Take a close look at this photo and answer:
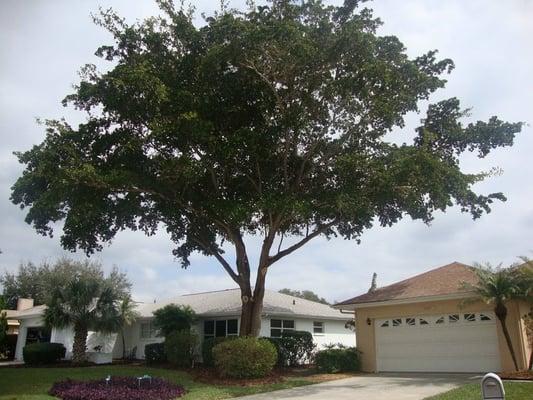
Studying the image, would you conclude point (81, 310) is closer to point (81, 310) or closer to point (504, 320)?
point (81, 310)

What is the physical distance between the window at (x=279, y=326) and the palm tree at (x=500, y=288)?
12531mm

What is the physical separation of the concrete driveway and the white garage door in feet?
4.72

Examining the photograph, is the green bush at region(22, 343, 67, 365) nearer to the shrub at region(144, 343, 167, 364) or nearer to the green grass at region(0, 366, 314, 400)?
the shrub at region(144, 343, 167, 364)

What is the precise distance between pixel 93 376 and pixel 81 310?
6.71 metres

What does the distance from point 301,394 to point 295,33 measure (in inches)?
453

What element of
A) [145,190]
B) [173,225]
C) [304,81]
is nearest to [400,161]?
[304,81]

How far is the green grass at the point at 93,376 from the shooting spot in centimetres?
1520

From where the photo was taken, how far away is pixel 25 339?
115 feet

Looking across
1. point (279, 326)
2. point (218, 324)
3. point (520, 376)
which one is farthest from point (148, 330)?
point (520, 376)

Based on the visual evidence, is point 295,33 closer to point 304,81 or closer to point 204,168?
point 304,81

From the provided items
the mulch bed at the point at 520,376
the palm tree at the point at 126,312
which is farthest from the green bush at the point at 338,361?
the palm tree at the point at 126,312

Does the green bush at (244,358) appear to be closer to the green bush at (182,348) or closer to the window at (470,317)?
the green bush at (182,348)

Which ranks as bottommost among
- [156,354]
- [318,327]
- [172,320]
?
[156,354]

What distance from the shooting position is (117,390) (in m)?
14.7
